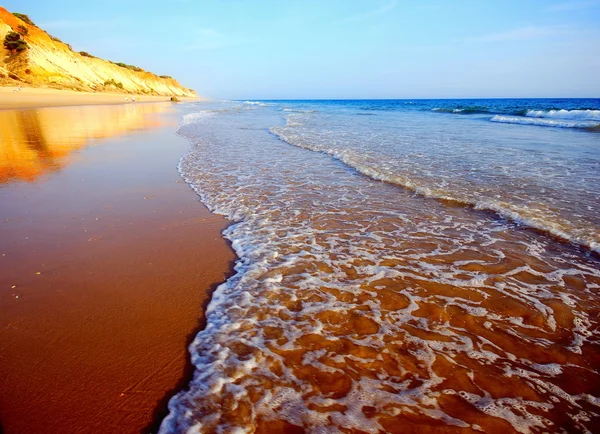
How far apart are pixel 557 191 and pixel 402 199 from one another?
11.0 feet

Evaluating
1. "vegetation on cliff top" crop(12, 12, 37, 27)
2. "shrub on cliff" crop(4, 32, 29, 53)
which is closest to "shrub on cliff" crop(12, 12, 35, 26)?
"vegetation on cliff top" crop(12, 12, 37, 27)

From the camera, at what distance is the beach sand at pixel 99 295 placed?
6.88ft

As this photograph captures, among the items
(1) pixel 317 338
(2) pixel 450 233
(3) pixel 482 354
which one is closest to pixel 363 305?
(1) pixel 317 338

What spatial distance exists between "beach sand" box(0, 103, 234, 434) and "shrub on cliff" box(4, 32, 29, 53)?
4543 cm

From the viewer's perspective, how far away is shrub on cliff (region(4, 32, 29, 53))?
37.8 m

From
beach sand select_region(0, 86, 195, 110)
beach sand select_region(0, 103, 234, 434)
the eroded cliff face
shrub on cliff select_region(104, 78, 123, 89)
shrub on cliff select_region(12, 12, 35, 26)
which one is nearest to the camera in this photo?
beach sand select_region(0, 103, 234, 434)

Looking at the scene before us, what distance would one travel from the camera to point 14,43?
37719 mm

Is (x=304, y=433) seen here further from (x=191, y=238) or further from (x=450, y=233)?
(x=450, y=233)

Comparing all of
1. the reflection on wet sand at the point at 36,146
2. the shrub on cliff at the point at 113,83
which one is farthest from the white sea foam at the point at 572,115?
the shrub on cliff at the point at 113,83

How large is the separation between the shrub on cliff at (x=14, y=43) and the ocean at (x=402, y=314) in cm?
4821

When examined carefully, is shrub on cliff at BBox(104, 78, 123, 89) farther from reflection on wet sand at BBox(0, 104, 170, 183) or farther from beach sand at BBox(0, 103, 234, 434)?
beach sand at BBox(0, 103, 234, 434)

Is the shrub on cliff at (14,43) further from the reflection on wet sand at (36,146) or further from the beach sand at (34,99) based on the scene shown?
the reflection on wet sand at (36,146)

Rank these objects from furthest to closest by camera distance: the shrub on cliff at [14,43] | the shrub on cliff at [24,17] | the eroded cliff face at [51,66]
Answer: the shrub on cliff at [24,17]
the eroded cliff face at [51,66]
the shrub on cliff at [14,43]

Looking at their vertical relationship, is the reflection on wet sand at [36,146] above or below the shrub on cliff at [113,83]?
below
